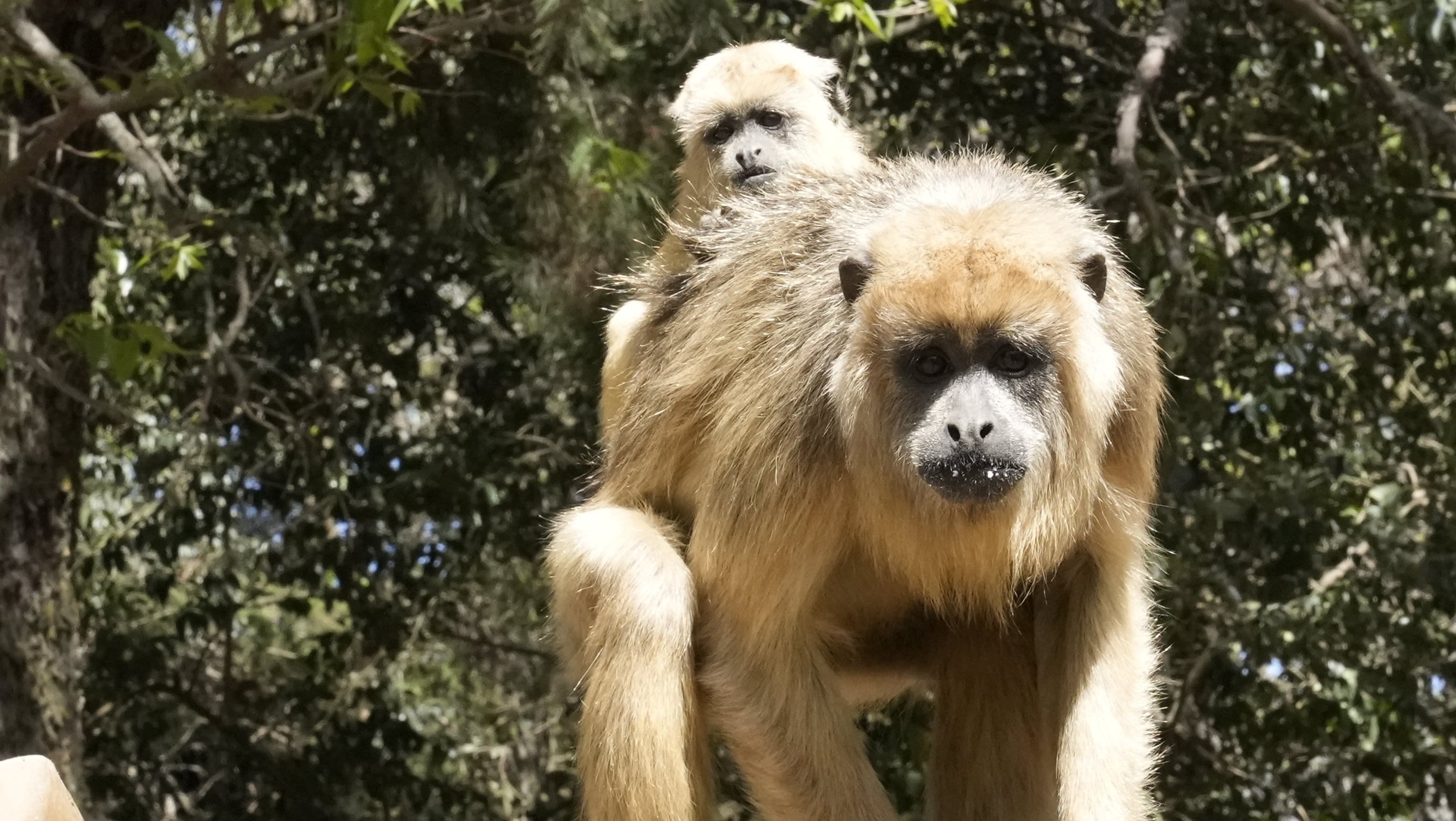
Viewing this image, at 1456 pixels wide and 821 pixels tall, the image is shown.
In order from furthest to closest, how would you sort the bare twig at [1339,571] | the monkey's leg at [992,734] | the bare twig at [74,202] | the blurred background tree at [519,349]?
the bare twig at [1339,571], the bare twig at [74,202], the blurred background tree at [519,349], the monkey's leg at [992,734]

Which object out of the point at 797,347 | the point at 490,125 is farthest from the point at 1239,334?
the point at 797,347

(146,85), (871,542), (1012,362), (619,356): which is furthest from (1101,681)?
(146,85)

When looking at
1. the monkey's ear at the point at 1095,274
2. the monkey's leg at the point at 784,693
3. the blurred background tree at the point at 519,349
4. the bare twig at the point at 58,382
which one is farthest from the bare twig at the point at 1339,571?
the bare twig at the point at 58,382

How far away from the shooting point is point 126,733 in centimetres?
767

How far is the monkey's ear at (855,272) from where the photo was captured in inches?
133

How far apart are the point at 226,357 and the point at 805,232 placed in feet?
10.8

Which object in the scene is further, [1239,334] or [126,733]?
[126,733]

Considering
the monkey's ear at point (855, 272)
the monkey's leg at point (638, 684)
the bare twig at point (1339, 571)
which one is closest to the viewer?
the monkey's ear at point (855, 272)

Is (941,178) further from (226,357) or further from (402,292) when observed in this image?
(402,292)

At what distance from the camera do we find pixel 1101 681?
358cm

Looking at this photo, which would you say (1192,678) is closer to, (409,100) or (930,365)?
(930,365)

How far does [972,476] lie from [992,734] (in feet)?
3.41

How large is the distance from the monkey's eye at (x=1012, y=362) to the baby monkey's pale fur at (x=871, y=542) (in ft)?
0.18

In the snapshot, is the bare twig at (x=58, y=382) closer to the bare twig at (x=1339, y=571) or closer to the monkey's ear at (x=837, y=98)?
the monkey's ear at (x=837, y=98)
